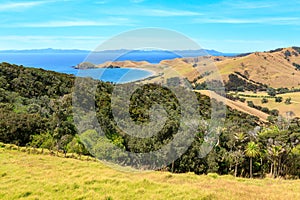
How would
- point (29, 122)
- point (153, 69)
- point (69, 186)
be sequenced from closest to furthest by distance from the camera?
1. point (69, 186)
2. point (29, 122)
3. point (153, 69)

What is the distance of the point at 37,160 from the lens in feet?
66.1

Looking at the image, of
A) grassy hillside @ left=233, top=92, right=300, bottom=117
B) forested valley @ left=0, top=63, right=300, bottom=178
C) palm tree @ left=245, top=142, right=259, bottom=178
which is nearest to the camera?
forested valley @ left=0, top=63, right=300, bottom=178

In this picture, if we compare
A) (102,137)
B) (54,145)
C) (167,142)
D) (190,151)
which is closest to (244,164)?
(190,151)

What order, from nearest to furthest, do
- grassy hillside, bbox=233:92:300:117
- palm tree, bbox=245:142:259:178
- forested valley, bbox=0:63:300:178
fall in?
forested valley, bbox=0:63:300:178 → palm tree, bbox=245:142:259:178 → grassy hillside, bbox=233:92:300:117

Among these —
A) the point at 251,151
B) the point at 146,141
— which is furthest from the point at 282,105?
the point at 146,141

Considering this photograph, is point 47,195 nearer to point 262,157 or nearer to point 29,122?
point 29,122

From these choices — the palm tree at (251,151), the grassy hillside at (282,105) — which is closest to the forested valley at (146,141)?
the palm tree at (251,151)

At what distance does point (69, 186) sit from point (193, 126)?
66.4 feet

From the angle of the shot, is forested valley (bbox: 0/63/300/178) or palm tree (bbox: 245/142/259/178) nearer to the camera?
forested valley (bbox: 0/63/300/178)

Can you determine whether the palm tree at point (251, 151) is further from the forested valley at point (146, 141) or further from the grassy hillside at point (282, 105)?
the grassy hillside at point (282, 105)

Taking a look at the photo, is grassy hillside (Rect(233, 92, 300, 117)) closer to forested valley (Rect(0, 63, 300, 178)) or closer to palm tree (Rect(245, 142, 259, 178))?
forested valley (Rect(0, 63, 300, 178))

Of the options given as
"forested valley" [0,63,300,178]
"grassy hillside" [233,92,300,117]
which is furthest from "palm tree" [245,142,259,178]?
→ "grassy hillside" [233,92,300,117]

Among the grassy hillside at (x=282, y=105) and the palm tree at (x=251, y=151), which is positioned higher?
the grassy hillside at (x=282, y=105)

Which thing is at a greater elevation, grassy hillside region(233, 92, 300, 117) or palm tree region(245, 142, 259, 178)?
grassy hillside region(233, 92, 300, 117)
